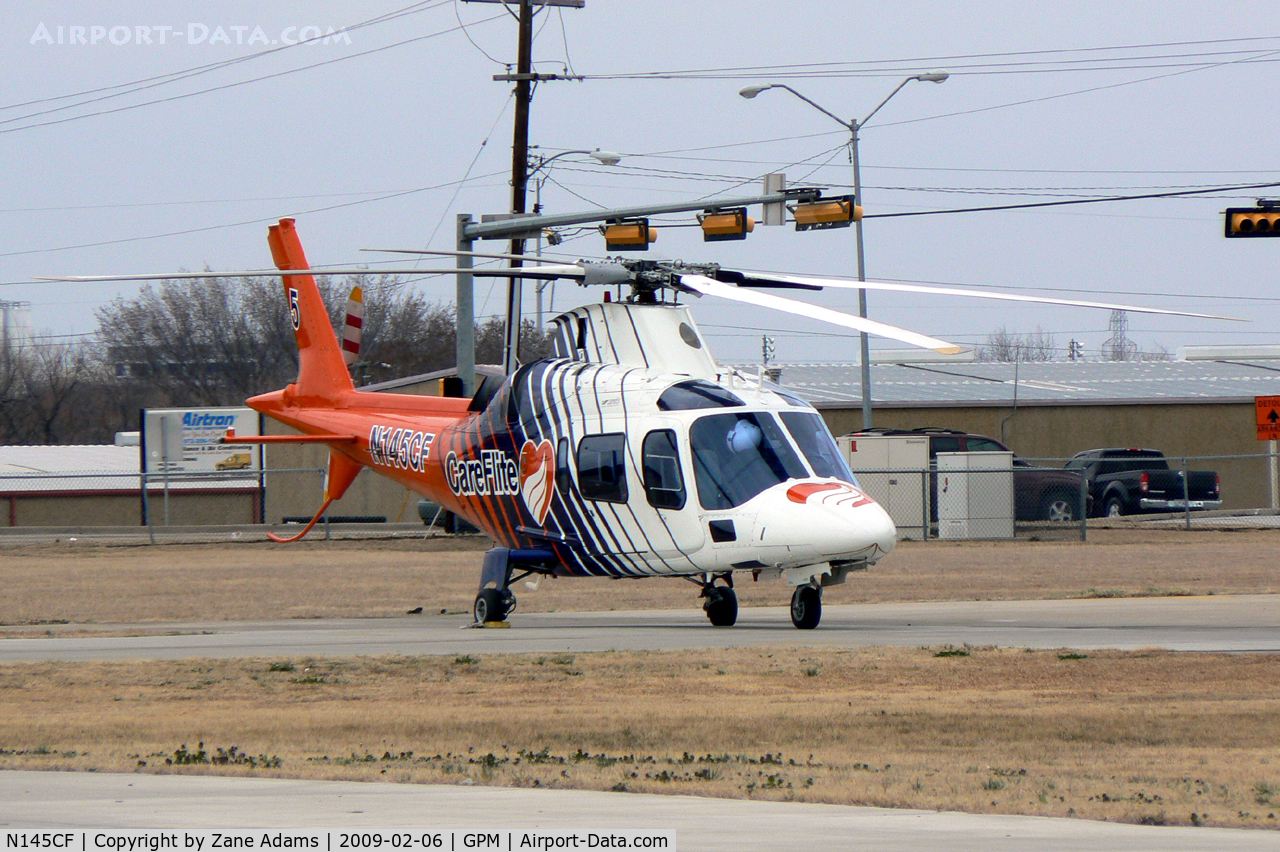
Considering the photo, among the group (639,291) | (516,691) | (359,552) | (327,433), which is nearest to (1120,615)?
(639,291)

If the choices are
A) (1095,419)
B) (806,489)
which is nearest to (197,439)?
(1095,419)

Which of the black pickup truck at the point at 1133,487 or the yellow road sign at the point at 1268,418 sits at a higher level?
the yellow road sign at the point at 1268,418

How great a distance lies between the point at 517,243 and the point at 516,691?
17105mm

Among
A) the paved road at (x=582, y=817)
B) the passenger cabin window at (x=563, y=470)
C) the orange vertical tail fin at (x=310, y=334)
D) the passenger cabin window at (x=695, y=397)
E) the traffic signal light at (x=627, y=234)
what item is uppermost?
the traffic signal light at (x=627, y=234)

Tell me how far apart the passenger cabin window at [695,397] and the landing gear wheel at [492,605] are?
2935 millimetres

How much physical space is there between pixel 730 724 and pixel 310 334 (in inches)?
555

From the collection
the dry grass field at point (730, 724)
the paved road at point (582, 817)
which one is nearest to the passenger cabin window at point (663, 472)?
the dry grass field at point (730, 724)

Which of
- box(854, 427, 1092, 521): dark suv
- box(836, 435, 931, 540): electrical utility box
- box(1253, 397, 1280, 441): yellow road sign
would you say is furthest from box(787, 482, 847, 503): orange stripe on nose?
box(854, 427, 1092, 521): dark suv

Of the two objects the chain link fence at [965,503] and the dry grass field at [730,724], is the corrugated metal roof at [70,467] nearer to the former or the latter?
the chain link fence at [965,503]

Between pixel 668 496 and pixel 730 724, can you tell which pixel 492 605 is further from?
pixel 730 724

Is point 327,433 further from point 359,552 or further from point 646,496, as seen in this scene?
point 359,552

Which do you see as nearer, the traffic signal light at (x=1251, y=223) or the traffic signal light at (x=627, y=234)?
the traffic signal light at (x=627, y=234)

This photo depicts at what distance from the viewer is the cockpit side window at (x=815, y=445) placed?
594 inches

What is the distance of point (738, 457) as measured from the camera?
15047 millimetres
